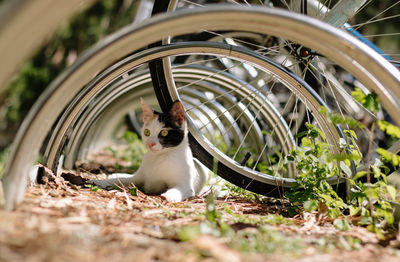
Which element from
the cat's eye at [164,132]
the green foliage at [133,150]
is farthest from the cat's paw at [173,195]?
the green foliage at [133,150]

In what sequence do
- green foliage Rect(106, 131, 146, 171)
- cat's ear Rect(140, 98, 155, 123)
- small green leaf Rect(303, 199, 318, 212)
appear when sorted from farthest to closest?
1. green foliage Rect(106, 131, 146, 171)
2. cat's ear Rect(140, 98, 155, 123)
3. small green leaf Rect(303, 199, 318, 212)

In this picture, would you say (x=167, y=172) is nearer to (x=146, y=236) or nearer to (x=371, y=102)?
(x=146, y=236)

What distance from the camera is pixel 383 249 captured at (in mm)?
1162

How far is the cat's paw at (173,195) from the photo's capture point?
1.78 metres

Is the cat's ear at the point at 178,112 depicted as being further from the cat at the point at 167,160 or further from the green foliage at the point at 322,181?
the green foliage at the point at 322,181

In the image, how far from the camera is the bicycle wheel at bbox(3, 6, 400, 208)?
1005mm

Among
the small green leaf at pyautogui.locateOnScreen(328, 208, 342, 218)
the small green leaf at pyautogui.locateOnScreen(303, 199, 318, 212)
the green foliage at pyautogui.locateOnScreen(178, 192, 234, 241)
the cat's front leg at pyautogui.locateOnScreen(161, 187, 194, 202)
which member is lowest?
the green foliage at pyautogui.locateOnScreen(178, 192, 234, 241)

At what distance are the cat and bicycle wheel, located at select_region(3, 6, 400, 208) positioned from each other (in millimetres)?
930

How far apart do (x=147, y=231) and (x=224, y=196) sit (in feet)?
3.38

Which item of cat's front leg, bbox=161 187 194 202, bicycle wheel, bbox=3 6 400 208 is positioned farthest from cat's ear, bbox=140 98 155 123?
bicycle wheel, bbox=3 6 400 208

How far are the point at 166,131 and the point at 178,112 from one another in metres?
0.14

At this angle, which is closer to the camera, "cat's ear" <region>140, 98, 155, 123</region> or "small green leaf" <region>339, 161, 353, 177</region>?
"small green leaf" <region>339, 161, 353, 177</region>

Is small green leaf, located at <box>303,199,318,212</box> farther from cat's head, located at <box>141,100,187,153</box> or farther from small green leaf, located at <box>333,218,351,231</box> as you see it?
cat's head, located at <box>141,100,187,153</box>

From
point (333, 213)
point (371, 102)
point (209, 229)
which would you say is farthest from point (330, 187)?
point (209, 229)
